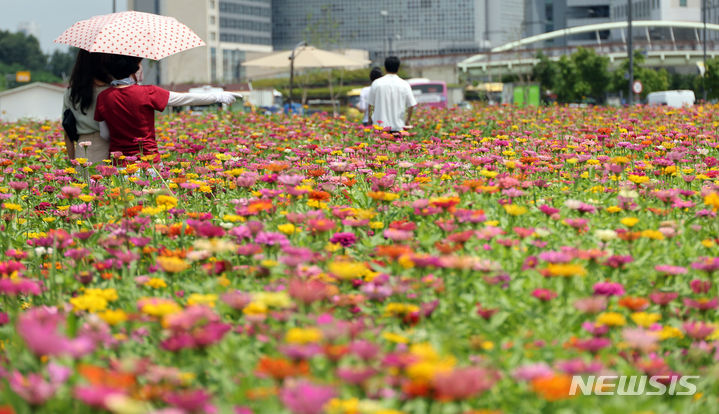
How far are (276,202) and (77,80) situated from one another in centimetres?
250

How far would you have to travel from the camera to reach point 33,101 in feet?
75.2

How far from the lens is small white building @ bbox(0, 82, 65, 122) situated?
22.7m

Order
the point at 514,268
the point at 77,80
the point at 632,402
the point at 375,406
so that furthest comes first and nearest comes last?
the point at 77,80
the point at 514,268
the point at 632,402
the point at 375,406

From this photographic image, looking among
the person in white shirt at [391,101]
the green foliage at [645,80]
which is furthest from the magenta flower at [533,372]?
the green foliage at [645,80]

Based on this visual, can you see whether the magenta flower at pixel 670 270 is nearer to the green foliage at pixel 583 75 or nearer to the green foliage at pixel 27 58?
the green foliage at pixel 583 75

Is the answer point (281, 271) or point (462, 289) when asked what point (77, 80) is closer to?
point (281, 271)

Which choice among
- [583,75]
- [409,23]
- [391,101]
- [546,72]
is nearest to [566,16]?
[409,23]

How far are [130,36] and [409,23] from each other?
15651 cm

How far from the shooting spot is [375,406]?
166cm

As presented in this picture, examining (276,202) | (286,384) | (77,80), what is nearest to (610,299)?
(286,384)

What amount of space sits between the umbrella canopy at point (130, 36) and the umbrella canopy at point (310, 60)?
47.6 ft

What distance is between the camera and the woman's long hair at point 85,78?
5535mm

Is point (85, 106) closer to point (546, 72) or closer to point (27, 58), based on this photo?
point (546, 72)

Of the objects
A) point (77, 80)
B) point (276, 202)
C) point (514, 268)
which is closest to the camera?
point (514, 268)
